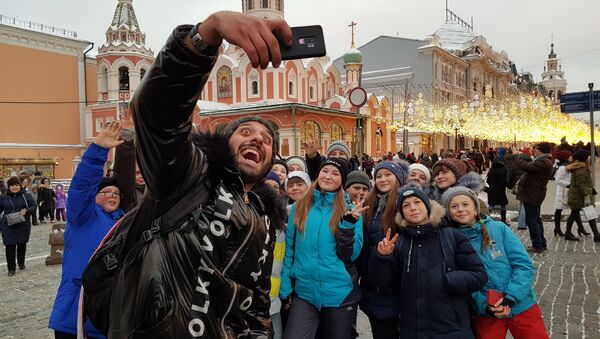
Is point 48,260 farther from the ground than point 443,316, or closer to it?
closer to it

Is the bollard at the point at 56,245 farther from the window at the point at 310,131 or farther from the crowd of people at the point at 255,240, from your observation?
the window at the point at 310,131

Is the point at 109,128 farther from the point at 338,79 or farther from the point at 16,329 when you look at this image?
the point at 338,79

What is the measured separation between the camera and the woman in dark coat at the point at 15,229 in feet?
26.6

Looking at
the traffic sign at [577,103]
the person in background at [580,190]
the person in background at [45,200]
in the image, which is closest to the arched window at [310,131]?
the person in background at [45,200]

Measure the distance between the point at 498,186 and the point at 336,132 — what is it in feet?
75.3

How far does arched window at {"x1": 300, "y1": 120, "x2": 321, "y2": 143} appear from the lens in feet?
98.5

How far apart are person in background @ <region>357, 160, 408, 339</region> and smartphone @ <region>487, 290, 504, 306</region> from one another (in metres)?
0.65

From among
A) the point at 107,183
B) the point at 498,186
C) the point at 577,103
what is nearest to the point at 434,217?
the point at 107,183

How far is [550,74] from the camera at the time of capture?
112688 mm

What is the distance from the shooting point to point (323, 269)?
132 inches

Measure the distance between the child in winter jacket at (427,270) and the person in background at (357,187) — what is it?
0.80 m

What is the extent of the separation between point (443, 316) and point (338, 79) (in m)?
38.7

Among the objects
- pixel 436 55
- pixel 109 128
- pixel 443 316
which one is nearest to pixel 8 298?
pixel 109 128

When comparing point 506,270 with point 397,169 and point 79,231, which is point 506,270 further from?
point 79,231
